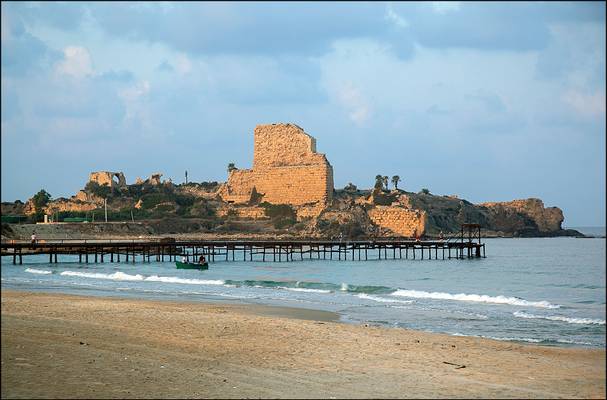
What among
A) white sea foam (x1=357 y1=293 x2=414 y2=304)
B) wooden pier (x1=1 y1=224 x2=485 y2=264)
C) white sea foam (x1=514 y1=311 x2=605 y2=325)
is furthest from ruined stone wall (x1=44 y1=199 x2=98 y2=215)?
white sea foam (x1=514 y1=311 x2=605 y2=325)

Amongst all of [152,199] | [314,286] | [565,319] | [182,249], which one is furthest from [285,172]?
[565,319]

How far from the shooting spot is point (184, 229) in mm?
85625

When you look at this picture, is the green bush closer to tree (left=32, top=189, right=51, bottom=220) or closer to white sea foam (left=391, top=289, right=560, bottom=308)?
tree (left=32, top=189, right=51, bottom=220)

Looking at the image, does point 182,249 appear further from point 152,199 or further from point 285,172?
point 152,199

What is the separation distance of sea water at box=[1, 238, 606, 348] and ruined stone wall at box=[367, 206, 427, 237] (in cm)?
4145

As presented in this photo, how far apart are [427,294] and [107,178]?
82235 mm

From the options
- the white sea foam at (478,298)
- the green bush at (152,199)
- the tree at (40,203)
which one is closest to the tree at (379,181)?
the green bush at (152,199)

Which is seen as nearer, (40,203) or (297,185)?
(40,203)

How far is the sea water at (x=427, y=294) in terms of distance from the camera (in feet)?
50.9

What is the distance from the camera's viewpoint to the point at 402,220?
84.1 meters

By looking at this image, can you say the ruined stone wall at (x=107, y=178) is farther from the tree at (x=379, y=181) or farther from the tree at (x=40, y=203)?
the tree at (x=379, y=181)

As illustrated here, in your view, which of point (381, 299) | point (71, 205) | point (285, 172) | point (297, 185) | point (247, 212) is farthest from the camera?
point (247, 212)

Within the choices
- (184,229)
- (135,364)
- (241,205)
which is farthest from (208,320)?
(241,205)

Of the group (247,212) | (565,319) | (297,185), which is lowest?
(565,319)
